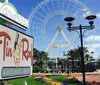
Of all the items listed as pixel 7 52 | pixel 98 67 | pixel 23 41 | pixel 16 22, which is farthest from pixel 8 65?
pixel 98 67

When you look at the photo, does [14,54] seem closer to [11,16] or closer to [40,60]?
[11,16]

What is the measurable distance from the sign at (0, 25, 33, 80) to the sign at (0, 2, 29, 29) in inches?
28.4

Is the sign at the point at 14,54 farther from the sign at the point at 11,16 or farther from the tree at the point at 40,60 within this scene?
the tree at the point at 40,60

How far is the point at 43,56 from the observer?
111312mm

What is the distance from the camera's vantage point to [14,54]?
9.80 metres

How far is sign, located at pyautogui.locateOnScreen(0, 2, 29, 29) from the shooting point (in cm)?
1032

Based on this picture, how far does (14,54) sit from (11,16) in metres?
1.90

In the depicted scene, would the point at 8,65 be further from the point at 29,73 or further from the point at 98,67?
the point at 98,67

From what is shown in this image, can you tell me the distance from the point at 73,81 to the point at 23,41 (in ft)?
114

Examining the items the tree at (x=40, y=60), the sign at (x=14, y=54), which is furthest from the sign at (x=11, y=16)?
the tree at (x=40, y=60)

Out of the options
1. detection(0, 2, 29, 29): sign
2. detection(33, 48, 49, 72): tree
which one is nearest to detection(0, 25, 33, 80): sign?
detection(0, 2, 29, 29): sign

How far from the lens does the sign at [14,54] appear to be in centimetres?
890

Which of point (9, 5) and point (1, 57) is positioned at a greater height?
point (9, 5)

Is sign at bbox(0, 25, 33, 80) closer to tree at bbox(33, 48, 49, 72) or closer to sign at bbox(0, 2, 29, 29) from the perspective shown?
sign at bbox(0, 2, 29, 29)
